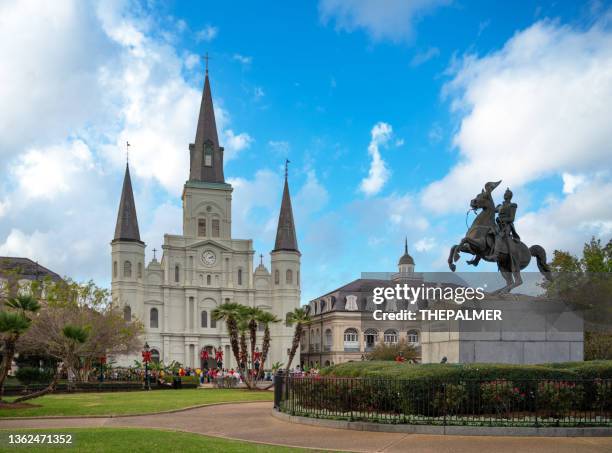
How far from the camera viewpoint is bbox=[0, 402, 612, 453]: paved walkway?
511 inches

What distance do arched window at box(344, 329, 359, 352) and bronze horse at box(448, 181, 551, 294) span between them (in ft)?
219

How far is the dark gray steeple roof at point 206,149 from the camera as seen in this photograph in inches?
3632

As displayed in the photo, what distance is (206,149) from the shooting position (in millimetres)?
93688

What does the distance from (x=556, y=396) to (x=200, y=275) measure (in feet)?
245

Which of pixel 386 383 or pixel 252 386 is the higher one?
pixel 386 383

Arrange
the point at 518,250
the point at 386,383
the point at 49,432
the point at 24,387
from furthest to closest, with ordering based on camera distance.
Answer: the point at 24,387 → the point at 518,250 → the point at 386,383 → the point at 49,432

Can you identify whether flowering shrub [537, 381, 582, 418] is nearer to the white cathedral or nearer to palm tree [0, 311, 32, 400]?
palm tree [0, 311, 32, 400]

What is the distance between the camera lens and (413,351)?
217 feet

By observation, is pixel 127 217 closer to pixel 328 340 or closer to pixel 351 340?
pixel 328 340

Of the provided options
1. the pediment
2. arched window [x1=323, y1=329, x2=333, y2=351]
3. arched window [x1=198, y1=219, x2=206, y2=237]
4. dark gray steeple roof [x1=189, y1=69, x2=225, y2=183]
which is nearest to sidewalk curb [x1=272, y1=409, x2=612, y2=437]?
arched window [x1=323, y1=329, x2=333, y2=351]

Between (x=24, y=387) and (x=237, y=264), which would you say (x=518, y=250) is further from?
(x=237, y=264)

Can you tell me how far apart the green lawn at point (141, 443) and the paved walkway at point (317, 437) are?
0.95 m

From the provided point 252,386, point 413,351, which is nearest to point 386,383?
point 252,386

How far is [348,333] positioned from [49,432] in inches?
2823
